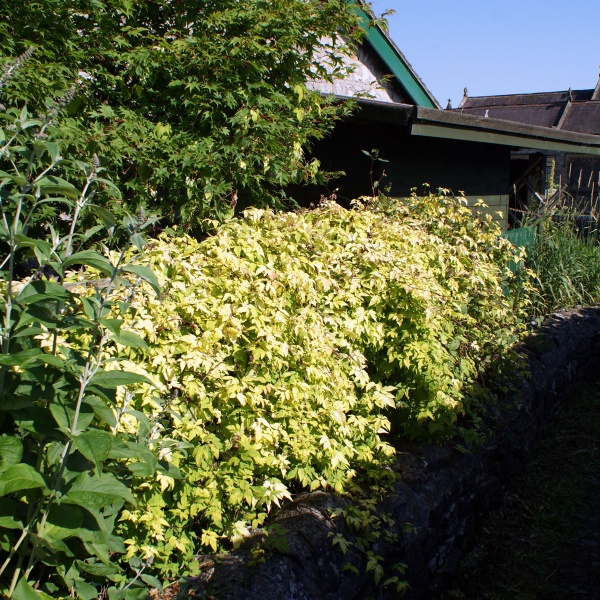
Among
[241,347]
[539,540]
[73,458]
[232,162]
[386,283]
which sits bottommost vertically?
[539,540]

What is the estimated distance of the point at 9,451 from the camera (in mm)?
2006

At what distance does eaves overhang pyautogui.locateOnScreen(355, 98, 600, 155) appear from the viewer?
21.2 feet

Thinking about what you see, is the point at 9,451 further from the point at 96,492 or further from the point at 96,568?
the point at 96,568

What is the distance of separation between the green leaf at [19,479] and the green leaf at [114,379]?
318 mm

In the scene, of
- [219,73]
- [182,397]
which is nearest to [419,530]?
[182,397]

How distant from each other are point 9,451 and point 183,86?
3910 millimetres

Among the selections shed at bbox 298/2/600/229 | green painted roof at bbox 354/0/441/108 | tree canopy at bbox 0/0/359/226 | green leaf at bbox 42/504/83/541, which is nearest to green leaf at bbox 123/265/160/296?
green leaf at bbox 42/504/83/541

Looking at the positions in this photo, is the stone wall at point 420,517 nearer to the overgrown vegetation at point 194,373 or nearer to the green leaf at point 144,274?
the overgrown vegetation at point 194,373

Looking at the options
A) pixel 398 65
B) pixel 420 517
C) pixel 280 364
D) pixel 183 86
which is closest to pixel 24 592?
pixel 280 364

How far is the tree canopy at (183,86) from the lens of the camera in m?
4.78

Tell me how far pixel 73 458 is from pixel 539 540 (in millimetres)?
3713

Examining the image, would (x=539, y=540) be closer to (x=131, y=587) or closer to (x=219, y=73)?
(x=131, y=587)

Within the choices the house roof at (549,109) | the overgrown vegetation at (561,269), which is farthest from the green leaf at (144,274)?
the house roof at (549,109)

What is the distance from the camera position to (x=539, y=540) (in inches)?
183
